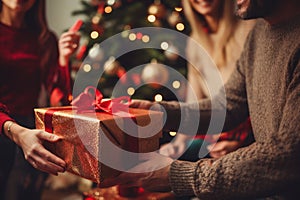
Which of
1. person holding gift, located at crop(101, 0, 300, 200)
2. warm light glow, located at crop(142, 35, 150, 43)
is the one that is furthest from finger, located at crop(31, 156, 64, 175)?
warm light glow, located at crop(142, 35, 150, 43)

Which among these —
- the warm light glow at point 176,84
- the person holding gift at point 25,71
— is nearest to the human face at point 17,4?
the person holding gift at point 25,71

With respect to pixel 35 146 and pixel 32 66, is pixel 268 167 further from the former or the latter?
pixel 32 66

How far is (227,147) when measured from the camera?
1707 millimetres

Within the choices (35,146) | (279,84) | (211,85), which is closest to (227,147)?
(211,85)

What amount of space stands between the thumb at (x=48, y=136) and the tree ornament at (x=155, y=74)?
0.94 metres

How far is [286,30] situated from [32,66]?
95 cm

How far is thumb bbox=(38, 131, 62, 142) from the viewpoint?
1013mm

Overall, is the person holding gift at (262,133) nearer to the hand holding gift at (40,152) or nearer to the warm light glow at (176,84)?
the hand holding gift at (40,152)

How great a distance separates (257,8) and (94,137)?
1.90 feet

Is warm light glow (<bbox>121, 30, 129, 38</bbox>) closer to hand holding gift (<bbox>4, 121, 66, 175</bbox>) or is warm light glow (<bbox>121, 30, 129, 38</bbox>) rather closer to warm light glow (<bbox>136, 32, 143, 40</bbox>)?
warm light glow (<bbox>136, 32, 143, 40</bbox>)

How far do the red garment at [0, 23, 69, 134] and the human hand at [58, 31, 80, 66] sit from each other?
0.23 ft

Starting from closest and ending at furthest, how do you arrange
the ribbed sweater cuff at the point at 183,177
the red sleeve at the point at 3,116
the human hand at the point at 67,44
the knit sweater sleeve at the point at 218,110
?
the ribbed sweater cuff at the point at 183,177 < the red sleeve at the point at 3,116 < the knit sweater sleeve at the point at 218,110 < the human hand at the point at 67,44

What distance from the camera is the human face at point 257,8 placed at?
1106mm

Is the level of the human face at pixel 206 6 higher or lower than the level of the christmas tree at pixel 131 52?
higher
